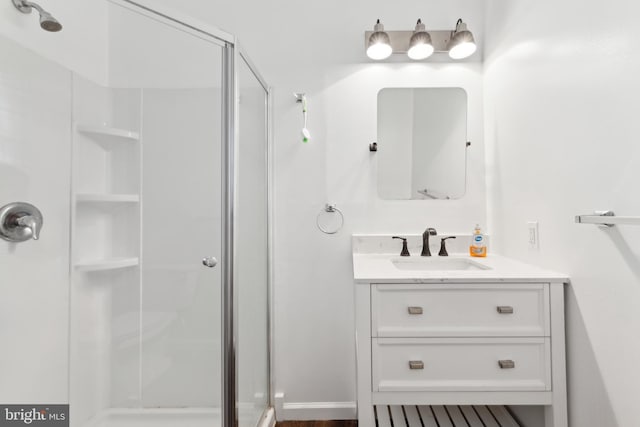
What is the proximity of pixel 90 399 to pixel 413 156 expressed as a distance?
1879mm

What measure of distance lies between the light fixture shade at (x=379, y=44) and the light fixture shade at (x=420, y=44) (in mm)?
116

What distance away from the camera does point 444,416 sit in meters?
1.50

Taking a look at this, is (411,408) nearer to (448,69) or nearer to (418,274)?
(418,274)

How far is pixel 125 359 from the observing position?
1319mm

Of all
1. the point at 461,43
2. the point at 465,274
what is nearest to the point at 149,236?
the point at 465,274

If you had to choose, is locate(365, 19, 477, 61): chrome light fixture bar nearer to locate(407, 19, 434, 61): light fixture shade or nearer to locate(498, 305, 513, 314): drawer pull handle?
locate(407, 19, 434, 61): light fixture shade

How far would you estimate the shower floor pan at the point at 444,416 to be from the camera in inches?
56.7

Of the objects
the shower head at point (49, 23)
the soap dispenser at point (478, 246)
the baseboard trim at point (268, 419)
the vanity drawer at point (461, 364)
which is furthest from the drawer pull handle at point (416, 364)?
the shower head at point (49, 23)

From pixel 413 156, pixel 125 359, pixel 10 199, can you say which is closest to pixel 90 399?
pixel 125 359

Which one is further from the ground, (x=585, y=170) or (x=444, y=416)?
(x=585, y=170)

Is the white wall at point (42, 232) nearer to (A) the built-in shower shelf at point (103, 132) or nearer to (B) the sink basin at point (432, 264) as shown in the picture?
(A) the built-in shower shelf at point (103, 132)

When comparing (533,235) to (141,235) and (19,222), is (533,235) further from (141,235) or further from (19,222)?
(19,222)

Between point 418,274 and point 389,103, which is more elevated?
point 389,103

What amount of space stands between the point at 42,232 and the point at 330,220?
1247 mm
